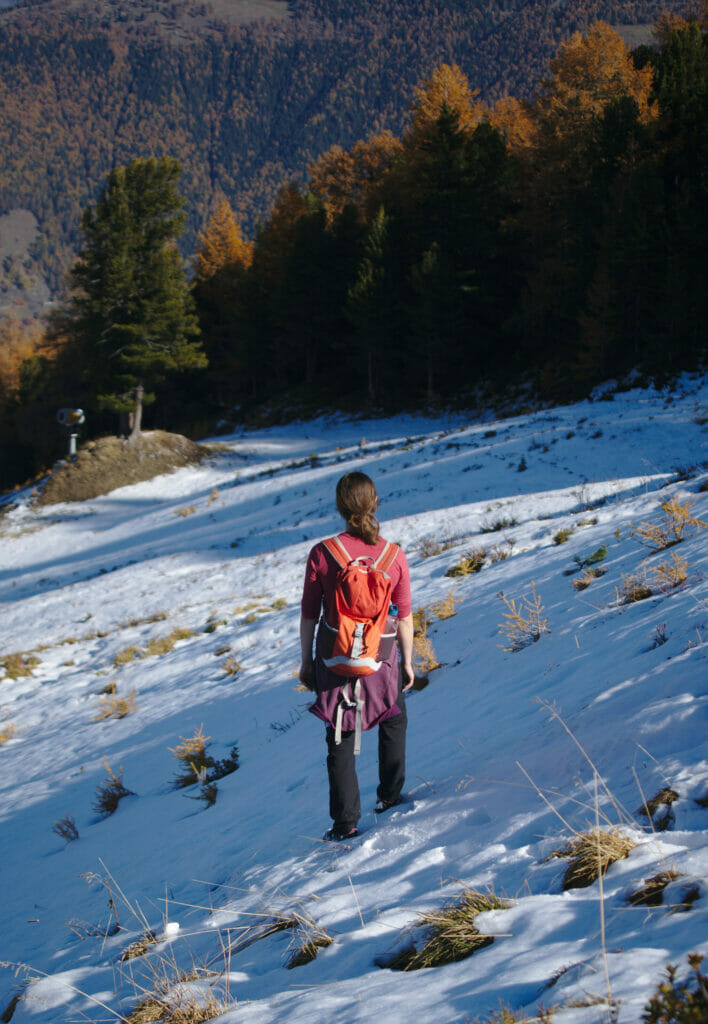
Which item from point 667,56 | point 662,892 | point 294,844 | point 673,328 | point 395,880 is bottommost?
point 294,844

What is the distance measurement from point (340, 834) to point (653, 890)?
172 centimetres

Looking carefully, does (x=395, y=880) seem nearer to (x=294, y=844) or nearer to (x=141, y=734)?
(x=294, y=844)

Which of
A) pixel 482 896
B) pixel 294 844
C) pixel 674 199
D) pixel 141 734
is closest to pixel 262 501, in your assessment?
pixel 141 734

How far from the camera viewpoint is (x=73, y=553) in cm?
1894

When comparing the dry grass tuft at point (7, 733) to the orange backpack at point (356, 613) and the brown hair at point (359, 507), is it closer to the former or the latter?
the orange backpack at point (356, 613)

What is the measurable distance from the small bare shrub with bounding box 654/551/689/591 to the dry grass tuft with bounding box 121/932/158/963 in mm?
3828

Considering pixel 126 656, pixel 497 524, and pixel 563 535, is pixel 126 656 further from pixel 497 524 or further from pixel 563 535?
pixel 563 535

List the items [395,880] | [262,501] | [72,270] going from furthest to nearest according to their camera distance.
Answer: [72,270], [262,501], [395,880]

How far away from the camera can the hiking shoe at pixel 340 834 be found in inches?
127

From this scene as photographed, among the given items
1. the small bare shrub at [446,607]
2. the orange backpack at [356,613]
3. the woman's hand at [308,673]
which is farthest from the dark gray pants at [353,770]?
the small bare shrub at [446,607]

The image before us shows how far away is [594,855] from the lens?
221cm

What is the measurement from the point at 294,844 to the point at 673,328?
24.5 metres

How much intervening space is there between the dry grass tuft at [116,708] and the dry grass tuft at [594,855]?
20.2 ft

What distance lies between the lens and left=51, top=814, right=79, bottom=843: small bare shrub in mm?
4977
